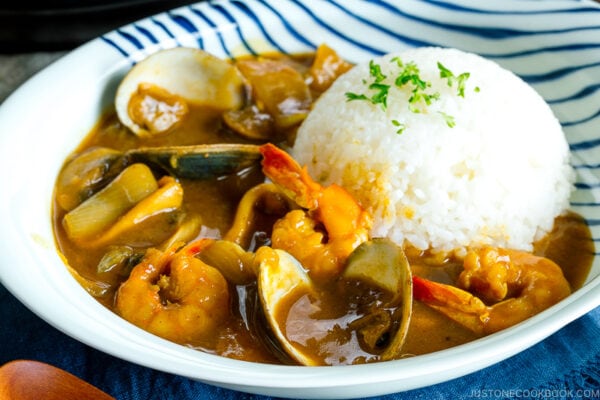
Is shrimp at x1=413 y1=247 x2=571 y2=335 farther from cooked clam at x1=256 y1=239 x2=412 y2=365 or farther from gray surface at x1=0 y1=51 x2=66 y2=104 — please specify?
gray surface at x1=0 y1=51 x2=66 y2=104

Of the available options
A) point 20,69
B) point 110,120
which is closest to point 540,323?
point 110,120

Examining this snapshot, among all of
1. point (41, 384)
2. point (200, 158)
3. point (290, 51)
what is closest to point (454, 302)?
point (200, 158)

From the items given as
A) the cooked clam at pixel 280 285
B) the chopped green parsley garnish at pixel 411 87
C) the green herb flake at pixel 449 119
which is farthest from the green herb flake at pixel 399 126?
the cooked clam at pixel 280 285

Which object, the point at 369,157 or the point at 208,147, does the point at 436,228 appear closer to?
the point at 369,157

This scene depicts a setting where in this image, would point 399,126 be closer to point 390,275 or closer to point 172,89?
point 390,275

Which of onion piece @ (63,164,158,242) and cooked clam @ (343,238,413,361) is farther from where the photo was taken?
onion piece @ (63,164,158,242)

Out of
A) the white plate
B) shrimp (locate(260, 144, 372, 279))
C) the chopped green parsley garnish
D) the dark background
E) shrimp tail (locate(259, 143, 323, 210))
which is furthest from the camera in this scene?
the dark background

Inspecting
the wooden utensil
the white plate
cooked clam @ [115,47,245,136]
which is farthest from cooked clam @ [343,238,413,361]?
cooked clam @ [115,47,245,136]
